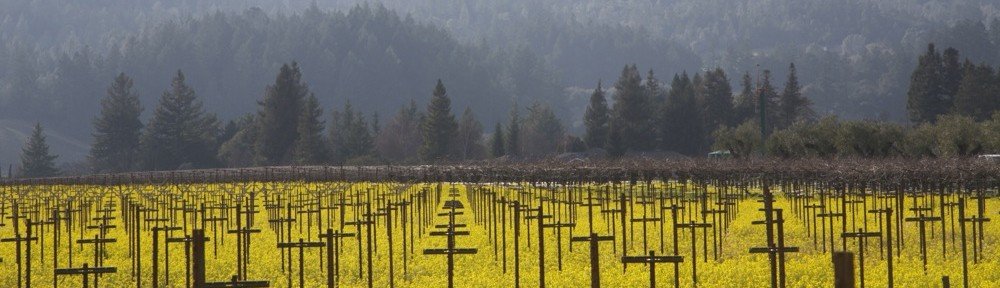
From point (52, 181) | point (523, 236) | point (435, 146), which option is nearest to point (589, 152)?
point (435, 146)

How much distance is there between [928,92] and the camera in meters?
106

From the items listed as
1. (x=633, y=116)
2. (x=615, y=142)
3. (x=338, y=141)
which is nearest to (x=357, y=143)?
(x=338, y=141)

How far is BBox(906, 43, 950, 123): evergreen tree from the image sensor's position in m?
105

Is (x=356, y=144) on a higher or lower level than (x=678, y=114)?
lower

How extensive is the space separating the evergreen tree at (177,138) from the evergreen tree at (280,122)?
758 cm

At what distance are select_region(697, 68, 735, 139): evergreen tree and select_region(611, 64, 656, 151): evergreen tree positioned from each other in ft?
17.2

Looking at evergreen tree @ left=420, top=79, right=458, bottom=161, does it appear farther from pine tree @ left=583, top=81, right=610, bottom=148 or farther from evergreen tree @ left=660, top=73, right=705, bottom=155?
evergreen tree @ left=660, top=73, right=705, bottom=155

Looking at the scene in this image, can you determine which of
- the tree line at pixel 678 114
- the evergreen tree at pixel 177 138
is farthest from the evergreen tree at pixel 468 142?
the evergreen tree at pixel 177 138

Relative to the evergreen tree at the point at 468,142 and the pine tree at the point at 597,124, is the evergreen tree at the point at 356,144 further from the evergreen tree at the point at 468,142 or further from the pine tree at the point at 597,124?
the pine tree at the point at 597,124

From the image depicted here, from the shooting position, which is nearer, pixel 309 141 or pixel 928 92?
pixel 928 92

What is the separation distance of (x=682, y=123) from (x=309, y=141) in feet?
109

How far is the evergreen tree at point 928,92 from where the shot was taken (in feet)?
344

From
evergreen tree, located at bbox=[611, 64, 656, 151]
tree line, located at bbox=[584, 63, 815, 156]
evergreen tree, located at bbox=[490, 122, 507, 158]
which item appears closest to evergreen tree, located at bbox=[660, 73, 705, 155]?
tree line, located at bbox=[584, 63, 815, 156]

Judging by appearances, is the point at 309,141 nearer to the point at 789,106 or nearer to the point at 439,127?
the point at 439,127
